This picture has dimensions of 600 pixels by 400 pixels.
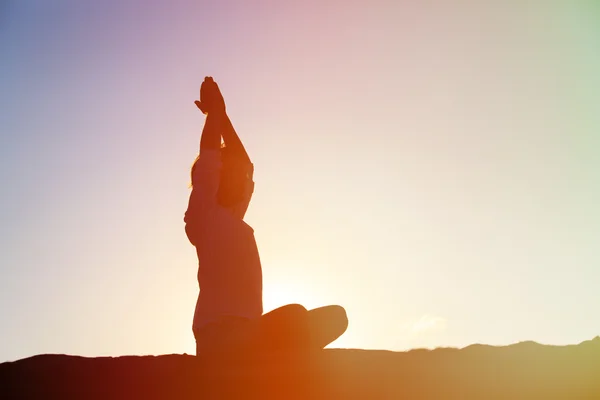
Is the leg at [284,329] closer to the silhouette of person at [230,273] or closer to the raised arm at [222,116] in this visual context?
the silhouette of person at [230,273]

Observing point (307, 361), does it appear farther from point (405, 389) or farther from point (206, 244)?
point (206, 244)

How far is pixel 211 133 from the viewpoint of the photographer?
7996 millimetres

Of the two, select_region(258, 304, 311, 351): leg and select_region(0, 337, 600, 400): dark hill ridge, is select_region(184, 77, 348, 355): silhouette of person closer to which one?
select_region(258, 304, 311, 351): leg

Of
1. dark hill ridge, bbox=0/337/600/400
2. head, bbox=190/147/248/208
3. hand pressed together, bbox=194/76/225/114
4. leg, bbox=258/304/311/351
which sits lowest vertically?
dark hill ridge, bbox=0/337/600/400

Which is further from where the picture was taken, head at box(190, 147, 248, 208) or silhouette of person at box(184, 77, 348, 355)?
head at box(190, 147, 248, 208)

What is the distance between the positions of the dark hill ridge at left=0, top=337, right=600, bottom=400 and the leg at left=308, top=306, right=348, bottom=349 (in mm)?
354

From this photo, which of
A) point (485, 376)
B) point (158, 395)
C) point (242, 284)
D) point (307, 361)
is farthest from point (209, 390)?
point (485, 376)

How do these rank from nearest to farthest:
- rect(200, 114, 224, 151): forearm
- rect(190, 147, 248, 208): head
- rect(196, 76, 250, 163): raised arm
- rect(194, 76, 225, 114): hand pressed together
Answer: rect(190, 147, 248, 208): head, rect(200, 114, 224, 151): forearm, rect(196, 76, 250, 163): raised arm, rect(194, 76, 225, 114): hand pressed together

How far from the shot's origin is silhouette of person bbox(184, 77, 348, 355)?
22.7 ft

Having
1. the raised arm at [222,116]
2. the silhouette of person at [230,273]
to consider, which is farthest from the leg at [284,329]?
the raised arm at [222,116]

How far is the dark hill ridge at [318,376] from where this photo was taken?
19.2ft

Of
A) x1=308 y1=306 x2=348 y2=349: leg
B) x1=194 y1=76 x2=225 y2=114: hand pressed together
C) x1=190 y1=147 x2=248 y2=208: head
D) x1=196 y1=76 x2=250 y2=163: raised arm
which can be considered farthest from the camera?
x1=194 y1=76 x2=225 y2=114: hand pressed together

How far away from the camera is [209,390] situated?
584 cm

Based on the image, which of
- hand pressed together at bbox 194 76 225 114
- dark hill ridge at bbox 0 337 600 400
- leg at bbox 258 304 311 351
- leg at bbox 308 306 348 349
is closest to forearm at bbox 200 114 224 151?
hand pressed together at bbox 194 76 225 114
